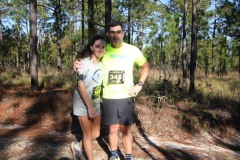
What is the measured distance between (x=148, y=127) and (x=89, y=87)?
9.20 ft

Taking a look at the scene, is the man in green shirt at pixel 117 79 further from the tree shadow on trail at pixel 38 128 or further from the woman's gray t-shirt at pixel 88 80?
the tree shadow on trail at pixel 38 128

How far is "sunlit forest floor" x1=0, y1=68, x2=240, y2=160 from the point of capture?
4234 mm

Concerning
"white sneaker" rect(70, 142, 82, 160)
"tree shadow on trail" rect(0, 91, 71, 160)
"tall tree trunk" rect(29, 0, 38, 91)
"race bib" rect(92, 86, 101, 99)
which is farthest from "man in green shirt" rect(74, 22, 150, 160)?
→ "tall tree trunk" rect(29, 0, 38, 91)

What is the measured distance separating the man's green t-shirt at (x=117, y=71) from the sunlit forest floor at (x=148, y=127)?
3.93ft

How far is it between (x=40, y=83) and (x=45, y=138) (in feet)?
14.0

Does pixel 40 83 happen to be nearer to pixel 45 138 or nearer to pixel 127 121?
pixel 45 138

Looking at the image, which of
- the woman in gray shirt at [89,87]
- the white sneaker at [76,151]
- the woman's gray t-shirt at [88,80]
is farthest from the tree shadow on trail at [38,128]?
the woman's gray t-shirt at [88,80]

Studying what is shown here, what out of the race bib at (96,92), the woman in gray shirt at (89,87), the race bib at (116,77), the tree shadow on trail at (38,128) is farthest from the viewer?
the tree shadow on trail at (38,128)

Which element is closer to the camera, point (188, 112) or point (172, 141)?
point (172, 141)

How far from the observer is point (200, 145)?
16.9 ft

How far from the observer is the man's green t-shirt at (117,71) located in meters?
3.37

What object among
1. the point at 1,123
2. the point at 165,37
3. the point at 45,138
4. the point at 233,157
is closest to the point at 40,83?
the point at 1,123

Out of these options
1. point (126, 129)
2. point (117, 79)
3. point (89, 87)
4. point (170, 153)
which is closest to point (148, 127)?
point (170, 153)

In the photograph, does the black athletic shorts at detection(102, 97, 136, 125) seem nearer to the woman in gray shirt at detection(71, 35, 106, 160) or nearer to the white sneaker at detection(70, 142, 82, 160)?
the woman in gray shirt at detection(71, 35, 106, 160)
